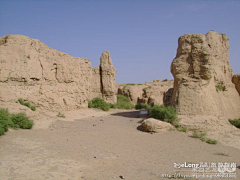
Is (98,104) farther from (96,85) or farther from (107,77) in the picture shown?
(107,77)

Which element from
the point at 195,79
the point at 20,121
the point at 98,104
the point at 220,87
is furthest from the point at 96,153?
the point at 98,104

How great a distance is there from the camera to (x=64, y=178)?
13.2ft

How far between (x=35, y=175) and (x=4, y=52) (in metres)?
7.86

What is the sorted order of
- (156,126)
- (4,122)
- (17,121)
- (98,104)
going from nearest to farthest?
(4,122) → (17,121) → (156,126) → (98,104)

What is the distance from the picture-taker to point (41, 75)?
37.2 feet

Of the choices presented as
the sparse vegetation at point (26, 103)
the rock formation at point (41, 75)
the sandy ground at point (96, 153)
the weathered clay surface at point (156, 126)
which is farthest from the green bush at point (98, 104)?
the weathered clay surface at point (156, 126)

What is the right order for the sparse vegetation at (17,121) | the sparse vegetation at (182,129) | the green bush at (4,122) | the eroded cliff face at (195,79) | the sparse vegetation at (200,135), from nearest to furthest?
the green bush at (4,122) < the sparse vegetation at (17,121) < the sparse vegetation at (200,135) < the sparse vegetation at (182,129) < the eroded cliff face at (195,79)

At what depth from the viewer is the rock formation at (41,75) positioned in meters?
9.81

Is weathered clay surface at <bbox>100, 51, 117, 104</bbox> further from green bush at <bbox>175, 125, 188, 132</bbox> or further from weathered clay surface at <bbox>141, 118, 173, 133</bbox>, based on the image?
green bush at <bbox>175, 125, 188, 132</bbox>

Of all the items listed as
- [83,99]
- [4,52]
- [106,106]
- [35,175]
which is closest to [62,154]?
[35,175]

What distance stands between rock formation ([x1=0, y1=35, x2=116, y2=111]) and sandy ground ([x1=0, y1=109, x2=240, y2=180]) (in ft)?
7.75

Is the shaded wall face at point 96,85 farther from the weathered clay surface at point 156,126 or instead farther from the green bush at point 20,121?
the green bush at point 20,121

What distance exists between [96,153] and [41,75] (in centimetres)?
707

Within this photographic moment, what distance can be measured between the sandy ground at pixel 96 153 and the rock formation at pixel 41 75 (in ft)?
7.75
